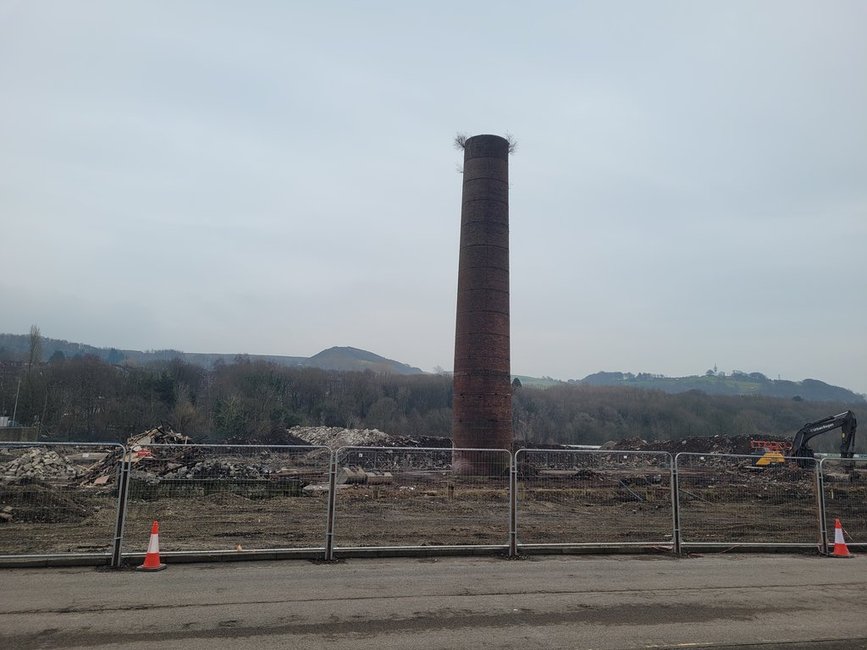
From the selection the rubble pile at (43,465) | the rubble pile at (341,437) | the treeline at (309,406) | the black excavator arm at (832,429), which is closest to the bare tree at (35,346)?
the treeline at (309,406)

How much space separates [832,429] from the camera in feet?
107

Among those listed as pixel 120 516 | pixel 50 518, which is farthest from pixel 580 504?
pixel 50 518

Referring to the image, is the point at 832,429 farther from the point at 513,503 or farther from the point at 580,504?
the point at 513,503

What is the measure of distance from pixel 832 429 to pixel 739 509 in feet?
66.5

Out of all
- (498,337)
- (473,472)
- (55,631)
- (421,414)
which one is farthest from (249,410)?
(55,631)

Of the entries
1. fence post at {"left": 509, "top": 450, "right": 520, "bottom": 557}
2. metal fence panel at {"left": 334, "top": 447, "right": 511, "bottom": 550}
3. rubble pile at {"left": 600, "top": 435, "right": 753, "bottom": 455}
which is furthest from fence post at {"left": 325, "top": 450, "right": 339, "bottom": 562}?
rubble pile at {"left": 600, "top": 435, "right": 753, "bottom": 455}

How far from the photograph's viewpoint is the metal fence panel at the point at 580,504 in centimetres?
1221

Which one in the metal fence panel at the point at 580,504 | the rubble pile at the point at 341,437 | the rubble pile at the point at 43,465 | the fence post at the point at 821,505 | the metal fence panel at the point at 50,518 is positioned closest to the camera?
the metal fence panel at the point at 50,518

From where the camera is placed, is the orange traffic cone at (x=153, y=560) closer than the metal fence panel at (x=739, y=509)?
Yes

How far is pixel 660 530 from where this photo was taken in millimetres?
13562

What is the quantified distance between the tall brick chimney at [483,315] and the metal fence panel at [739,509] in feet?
32.0

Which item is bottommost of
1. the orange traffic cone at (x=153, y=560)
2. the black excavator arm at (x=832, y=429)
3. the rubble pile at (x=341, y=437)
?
the orange traffic cone at (x=153, y=560)

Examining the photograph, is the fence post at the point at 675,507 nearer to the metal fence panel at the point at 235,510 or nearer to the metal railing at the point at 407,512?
the metal railing at the point at 407,512

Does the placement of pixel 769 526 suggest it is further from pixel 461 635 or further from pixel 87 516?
pixel 87 516
